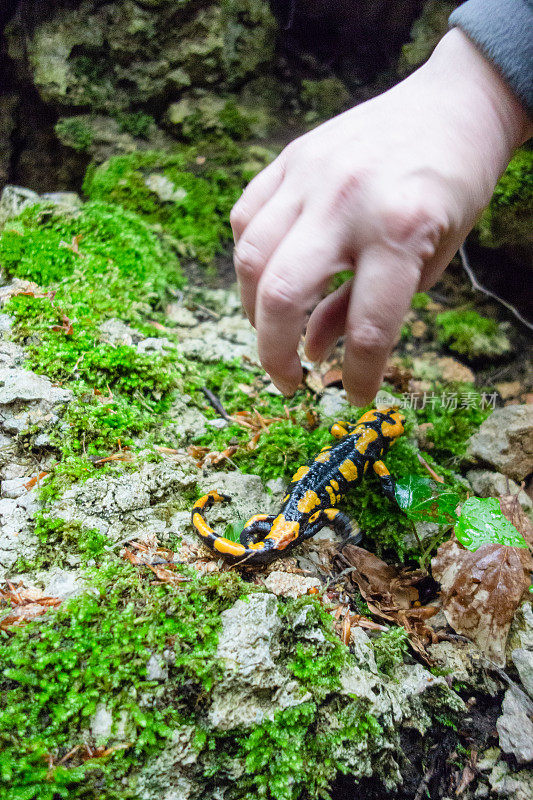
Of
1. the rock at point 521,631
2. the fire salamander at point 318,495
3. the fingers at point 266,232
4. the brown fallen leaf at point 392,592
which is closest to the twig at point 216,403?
the fire salamander at point 318,495

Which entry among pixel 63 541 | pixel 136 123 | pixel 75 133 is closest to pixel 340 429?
pixel 63 541

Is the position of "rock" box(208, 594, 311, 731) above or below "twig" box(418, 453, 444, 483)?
below

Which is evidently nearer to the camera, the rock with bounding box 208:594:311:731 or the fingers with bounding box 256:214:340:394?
the fingers with bounding box 256:214:340:394

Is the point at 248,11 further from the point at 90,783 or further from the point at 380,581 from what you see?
the point at 90,783

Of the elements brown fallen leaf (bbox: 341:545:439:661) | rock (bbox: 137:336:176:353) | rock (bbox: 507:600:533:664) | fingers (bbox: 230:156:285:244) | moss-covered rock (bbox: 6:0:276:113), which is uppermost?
moss-covered rock (bbox: 6:0:276:113)

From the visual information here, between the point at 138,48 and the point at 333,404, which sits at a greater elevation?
the point at 138,48

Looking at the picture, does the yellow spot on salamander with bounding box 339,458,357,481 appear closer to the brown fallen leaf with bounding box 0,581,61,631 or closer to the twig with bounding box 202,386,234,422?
the twig with bounding box 202,386,234,422

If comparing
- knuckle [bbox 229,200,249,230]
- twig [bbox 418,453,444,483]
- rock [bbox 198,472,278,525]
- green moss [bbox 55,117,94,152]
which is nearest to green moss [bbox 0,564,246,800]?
rock [bbox 198,472,278,525]

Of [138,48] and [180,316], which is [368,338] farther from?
[138,48]
